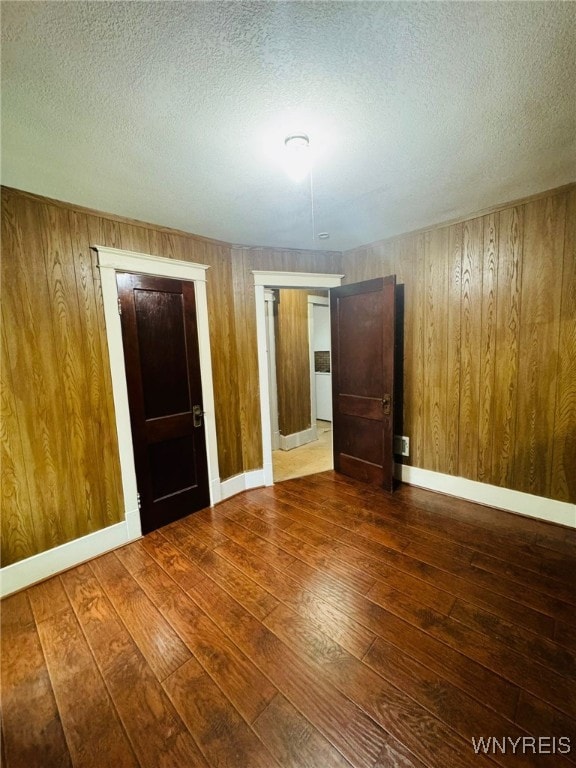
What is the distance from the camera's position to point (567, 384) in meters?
2.32

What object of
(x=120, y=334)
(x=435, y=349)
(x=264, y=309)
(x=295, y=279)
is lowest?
(x=435, y=349)

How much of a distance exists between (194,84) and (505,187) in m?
2.09

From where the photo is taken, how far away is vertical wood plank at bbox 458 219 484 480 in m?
2.64

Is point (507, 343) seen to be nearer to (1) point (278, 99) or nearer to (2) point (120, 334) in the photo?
(1) point (278, 99)

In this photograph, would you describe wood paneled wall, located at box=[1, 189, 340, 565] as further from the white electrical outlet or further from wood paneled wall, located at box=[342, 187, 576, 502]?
the white electrical outlet

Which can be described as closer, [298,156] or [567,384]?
[298,156]

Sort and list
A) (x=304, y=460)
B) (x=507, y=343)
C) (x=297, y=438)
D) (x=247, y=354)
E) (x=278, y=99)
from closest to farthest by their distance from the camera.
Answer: (x=278, y=99) < (x=507, y=343) < (x=247, y=354) < (x=304, y=460) < (x=297, y=438)

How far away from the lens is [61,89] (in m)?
1.21

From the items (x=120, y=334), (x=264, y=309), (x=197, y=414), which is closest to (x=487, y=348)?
(x=264, y=309)

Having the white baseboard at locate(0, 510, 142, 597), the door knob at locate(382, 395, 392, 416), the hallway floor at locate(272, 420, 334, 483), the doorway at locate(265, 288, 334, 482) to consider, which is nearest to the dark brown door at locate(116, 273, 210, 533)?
the white baseboard at locate(0, 510, 142, 597)

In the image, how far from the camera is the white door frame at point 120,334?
2.29 m

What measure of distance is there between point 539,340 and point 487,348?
1.14 ft

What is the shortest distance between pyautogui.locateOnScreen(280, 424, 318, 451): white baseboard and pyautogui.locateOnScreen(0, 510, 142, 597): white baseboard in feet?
7.80

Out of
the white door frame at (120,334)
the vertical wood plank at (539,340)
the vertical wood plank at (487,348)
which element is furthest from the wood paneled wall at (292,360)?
the vertical wood plank at (539,340)
